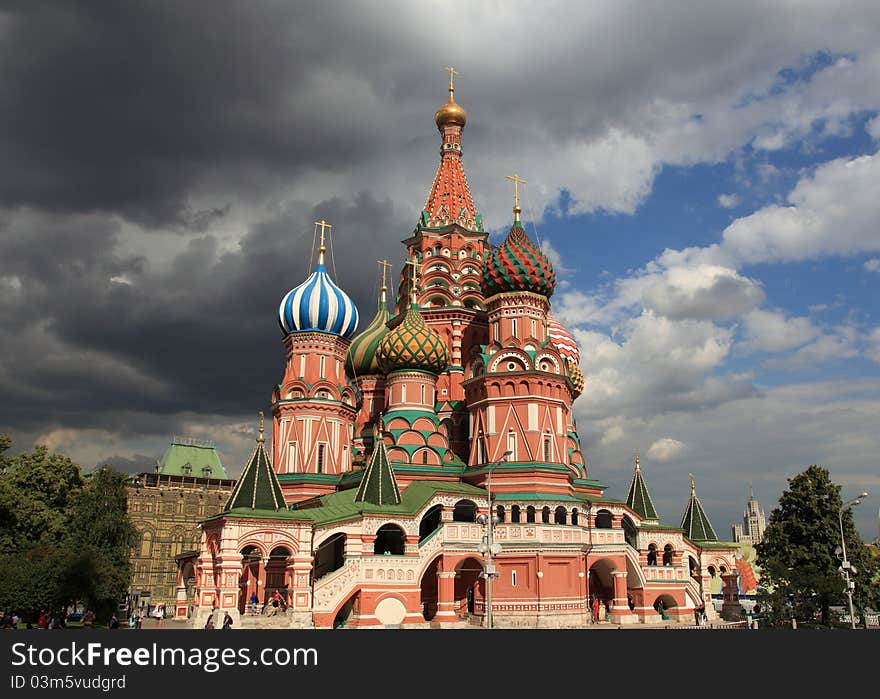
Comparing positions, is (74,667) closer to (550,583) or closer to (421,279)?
(550,583)

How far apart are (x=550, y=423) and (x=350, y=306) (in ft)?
49.4

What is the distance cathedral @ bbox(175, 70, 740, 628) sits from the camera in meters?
31.4

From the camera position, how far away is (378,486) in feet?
112

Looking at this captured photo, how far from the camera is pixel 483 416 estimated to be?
38.8 metres

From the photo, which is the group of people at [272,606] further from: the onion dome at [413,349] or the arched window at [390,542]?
the onion dome at [413,349]

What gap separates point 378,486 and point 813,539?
20832 mm

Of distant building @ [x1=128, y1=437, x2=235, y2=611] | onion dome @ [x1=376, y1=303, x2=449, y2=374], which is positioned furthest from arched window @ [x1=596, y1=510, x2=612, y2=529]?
distant building @ [x1=128, y1=437, x2=235, y2=611]

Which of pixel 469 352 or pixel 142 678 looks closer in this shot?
pixel 142 678

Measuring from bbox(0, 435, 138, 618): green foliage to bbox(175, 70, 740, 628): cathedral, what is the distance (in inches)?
162

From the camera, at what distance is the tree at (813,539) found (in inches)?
1383

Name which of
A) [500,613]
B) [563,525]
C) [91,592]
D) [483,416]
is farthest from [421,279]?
[91,592]

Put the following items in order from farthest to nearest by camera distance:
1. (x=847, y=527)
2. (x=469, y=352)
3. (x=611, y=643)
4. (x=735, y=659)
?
(x=469, y=352)
(x=847, y=527)
(x=611, y=643)
(x=735, y=659)

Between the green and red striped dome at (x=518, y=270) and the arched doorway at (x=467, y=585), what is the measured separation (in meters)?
14.0

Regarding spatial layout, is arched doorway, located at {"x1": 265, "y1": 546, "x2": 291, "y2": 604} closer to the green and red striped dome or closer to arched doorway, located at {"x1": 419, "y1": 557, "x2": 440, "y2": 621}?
arched doorway, located at {"x1": 419, "y1": 557, "x2": 440, "y2": 621}
